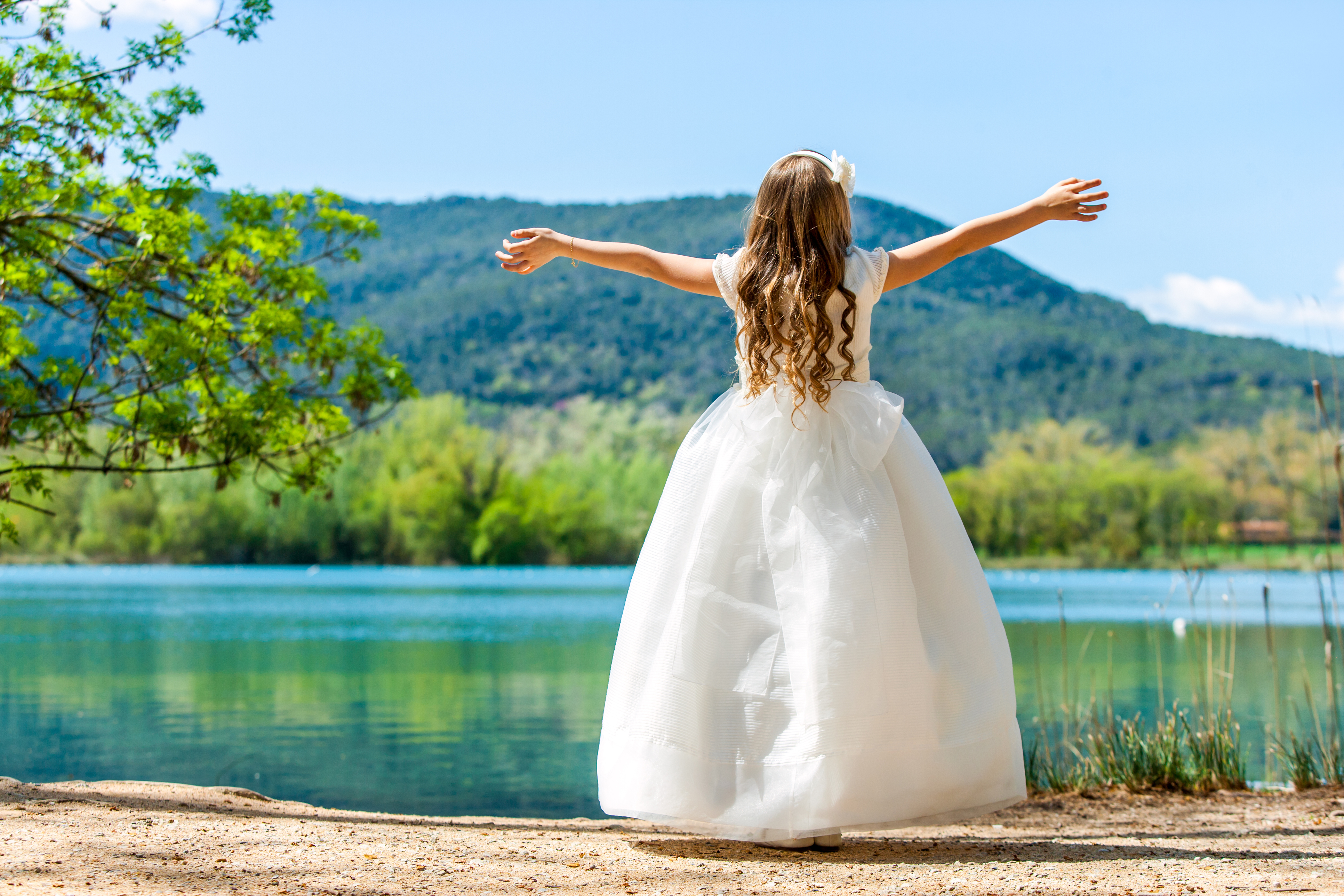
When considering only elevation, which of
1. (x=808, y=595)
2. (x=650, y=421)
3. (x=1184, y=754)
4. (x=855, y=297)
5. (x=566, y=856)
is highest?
(x=650, y=421)

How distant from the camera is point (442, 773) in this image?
803cm

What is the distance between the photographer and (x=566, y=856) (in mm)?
3170

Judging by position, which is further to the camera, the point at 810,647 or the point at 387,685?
the point at 387,685

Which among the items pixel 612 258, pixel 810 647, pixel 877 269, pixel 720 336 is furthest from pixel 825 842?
A: pixel 720 336

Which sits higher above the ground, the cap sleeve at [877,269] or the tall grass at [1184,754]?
the cap sleeve at [877,269]

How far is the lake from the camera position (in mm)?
7727

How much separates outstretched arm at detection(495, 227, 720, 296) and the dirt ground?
5.42 ft

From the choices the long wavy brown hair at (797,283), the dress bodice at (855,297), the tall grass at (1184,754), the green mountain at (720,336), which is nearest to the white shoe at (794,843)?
the long wavy brown hair at (797,283)

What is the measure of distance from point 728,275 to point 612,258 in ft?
1.19

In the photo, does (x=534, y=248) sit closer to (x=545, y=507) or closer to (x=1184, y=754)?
(x=1184, y=754)

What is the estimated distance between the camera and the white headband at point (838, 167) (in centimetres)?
328

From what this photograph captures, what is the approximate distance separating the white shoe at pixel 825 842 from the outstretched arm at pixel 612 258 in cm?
160

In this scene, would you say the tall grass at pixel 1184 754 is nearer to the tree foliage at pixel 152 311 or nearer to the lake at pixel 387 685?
the lake at pixel 387 685

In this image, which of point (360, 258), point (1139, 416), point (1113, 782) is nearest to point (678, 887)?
point (1113, 782)
